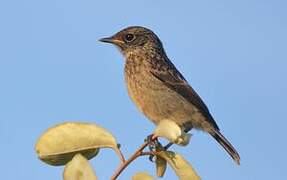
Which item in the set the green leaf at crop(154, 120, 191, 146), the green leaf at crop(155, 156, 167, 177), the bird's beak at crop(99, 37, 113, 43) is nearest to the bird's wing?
the bird's beak at crop(99, 37, 113, 43)

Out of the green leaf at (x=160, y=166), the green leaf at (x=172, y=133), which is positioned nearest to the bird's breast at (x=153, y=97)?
the green leaf at (x=160, y=166)

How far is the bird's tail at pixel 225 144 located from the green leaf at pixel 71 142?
5.33 meters

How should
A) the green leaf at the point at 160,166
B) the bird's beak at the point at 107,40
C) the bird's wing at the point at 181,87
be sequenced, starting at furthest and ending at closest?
the bird's beak at the point at 107,40, the bird's wing at the point at 181,87, the green leaf at the point at 160,166

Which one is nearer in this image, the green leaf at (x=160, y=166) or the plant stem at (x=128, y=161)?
the plant stem at (x=128, y=161)

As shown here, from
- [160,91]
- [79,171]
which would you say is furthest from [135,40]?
[79,171]

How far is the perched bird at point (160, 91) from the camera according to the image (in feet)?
27.2

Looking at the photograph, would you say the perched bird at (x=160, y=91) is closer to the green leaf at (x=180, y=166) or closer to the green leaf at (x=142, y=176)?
the green leaf at (x=180, y=166)

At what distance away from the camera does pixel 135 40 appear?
966 centimetres

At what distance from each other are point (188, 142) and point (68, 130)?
0.61 m

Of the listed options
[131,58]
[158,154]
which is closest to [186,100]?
[131,58]

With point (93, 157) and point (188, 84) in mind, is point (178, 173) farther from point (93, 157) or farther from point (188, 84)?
point (188, 84)

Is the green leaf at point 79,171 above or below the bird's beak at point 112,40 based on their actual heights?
below

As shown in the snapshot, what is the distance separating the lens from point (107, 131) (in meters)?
3.22

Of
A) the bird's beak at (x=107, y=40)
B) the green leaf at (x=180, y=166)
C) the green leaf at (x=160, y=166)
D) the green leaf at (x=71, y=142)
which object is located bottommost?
the green leaf at (x=160, y=166)
